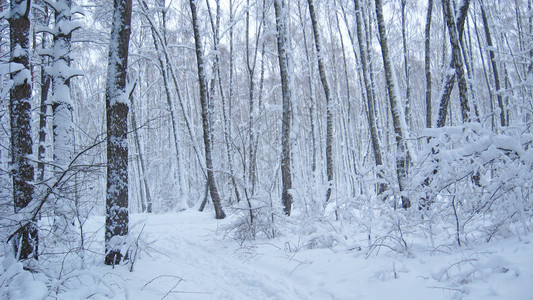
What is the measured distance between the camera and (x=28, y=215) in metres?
3.43

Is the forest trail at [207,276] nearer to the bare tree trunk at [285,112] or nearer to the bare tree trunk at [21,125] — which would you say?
the bare tree trunk at [21,125]

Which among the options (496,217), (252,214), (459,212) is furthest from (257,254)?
(496,217)

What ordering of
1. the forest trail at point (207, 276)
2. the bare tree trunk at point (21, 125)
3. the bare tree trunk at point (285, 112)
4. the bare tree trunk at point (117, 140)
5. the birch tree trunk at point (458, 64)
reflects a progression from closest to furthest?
1. the forest trail at point (207, 276)
2. the bare tree trunk at point (21, 125)
3. the bare tree trunk at point (117, 140)
4. the birch tree trunk at point (458, 64)
5. the bare tree trunk at point (285, 112)

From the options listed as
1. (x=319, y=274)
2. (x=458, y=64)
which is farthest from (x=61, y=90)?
(x=458, y=64)

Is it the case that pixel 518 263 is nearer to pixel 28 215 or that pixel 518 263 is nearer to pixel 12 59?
pixel 28 215

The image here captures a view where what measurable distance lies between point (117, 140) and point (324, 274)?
3.41 metres

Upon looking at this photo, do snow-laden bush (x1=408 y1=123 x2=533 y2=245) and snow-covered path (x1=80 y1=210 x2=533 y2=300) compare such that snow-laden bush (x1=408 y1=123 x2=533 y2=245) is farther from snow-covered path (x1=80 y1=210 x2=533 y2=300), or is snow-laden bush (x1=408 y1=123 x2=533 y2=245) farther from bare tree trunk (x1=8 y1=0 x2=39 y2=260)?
bare tree trunk (x1=8 y1=0 x2=39 y2=260)

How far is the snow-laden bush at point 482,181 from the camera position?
9.71ft

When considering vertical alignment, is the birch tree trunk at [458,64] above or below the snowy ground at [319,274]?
above

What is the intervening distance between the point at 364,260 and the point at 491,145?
1894 millimetres

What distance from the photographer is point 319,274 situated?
3797mm

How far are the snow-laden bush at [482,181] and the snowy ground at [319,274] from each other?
0.82 feet

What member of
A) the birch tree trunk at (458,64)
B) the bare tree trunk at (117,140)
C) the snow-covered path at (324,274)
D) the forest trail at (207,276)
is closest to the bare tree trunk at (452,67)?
the birch tree trunk at (458,64)

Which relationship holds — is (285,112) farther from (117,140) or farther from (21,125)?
(21,125)
